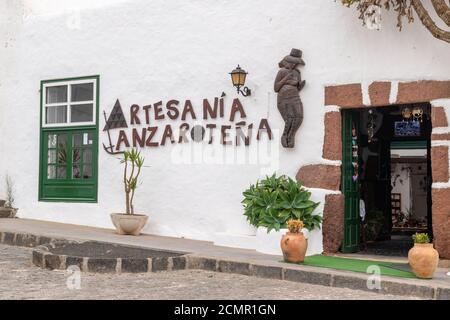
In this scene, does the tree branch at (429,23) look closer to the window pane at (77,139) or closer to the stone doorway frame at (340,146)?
the stone doorway frame at (340,146)

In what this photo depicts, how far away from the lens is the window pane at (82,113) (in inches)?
431

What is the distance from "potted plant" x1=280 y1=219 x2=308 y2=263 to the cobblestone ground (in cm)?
56

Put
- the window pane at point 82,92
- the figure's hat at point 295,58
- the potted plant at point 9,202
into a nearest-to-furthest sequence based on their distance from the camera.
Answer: the figure's hat at point 295,58 < the window pane at point 82,92 < the potted plant at point 9,202

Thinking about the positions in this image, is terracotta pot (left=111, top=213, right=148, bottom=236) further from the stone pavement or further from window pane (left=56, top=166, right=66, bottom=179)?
window pane (left=56, top=166, right=66, bottom=179)

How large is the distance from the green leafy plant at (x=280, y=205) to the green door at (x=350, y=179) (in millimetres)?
643

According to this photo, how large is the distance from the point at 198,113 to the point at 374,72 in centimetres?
292

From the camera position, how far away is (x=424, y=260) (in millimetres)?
6484

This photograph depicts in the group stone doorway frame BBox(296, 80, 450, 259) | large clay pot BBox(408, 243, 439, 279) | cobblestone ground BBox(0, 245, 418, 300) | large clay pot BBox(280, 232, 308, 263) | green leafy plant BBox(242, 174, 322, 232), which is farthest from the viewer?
green leafy plant BBox(242, 174, 322, 232)

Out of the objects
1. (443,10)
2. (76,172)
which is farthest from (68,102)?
(443,10)

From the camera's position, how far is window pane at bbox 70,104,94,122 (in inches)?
431

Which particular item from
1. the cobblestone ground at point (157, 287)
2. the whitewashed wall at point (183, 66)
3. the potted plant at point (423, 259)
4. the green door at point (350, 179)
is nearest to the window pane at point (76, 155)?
the whitewashed wall at point (183, 66)

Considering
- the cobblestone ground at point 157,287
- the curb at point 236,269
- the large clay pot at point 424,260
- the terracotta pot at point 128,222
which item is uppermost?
the terracotta pot at point 128,222

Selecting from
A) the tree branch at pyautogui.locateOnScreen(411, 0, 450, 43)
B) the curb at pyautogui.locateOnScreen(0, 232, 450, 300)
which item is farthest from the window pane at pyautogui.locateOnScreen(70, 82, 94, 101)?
the tree branch at pyautogui.locateOnScreen(411, 0, 450, 43)

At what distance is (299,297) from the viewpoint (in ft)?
19.7
